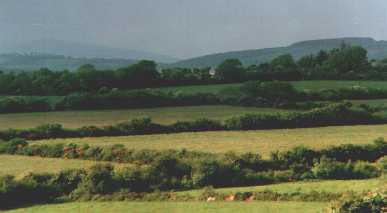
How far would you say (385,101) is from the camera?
78.8m

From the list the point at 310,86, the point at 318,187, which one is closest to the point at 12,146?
the point at 318,187

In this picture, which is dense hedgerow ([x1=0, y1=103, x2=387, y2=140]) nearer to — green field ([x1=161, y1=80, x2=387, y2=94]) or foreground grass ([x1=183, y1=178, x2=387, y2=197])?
foreground grass ([x1=183, y1=178, x2=387, y2=197])

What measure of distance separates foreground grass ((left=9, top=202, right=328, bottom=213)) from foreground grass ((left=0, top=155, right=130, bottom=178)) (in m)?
9.22

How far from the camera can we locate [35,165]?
150 feet

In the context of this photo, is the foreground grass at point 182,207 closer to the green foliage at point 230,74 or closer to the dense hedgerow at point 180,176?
the dense hedgerow at point 180,176

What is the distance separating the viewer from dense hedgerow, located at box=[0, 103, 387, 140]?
5969 centimetres

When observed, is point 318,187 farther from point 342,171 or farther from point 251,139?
A: point 251,139

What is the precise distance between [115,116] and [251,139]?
2300 cm

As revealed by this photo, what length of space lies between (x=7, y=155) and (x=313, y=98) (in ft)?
146

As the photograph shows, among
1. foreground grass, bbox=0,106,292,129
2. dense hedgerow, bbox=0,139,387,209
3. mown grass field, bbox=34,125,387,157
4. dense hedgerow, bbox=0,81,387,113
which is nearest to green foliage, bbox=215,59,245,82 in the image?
dense hedgerow, bbox=0,81,387,113

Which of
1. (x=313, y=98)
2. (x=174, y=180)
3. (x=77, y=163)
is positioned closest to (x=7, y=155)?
(x=77, y=163)

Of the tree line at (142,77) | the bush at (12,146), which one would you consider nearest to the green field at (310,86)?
the tree line at (142,77)

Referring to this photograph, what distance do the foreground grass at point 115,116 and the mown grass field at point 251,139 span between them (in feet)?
22.9

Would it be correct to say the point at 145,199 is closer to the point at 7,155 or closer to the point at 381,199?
the point at 381,199
